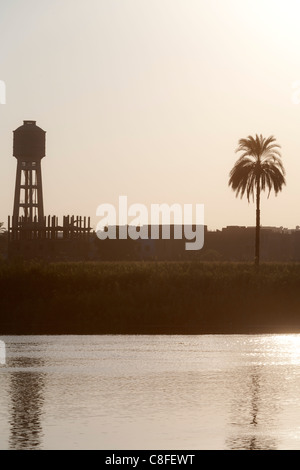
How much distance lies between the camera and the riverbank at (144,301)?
64562 mm

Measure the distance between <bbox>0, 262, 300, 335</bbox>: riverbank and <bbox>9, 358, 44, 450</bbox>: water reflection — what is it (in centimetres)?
1936

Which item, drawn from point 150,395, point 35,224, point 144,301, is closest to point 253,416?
point 150,395

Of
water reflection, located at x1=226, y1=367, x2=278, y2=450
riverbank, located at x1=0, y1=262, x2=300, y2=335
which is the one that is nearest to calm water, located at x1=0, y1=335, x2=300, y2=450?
water reflection, located at x1=226, y1=367, x2=278, y2=450

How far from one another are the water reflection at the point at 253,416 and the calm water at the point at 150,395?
0.08 ft

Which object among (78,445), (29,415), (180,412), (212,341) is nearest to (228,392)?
(180,412)

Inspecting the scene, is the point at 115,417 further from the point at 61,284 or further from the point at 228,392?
the point at 61,284

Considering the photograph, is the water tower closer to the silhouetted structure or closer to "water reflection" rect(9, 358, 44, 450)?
the silhouetted structure

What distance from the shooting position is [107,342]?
185 ft

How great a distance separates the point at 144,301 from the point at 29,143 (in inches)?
3236

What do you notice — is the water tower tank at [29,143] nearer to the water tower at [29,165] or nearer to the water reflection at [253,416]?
the water tower at [29,165]

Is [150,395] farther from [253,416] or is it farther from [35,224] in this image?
[35,224]

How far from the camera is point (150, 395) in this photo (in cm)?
3428

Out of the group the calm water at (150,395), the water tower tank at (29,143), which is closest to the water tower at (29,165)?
the water tower tank at (29,143)
